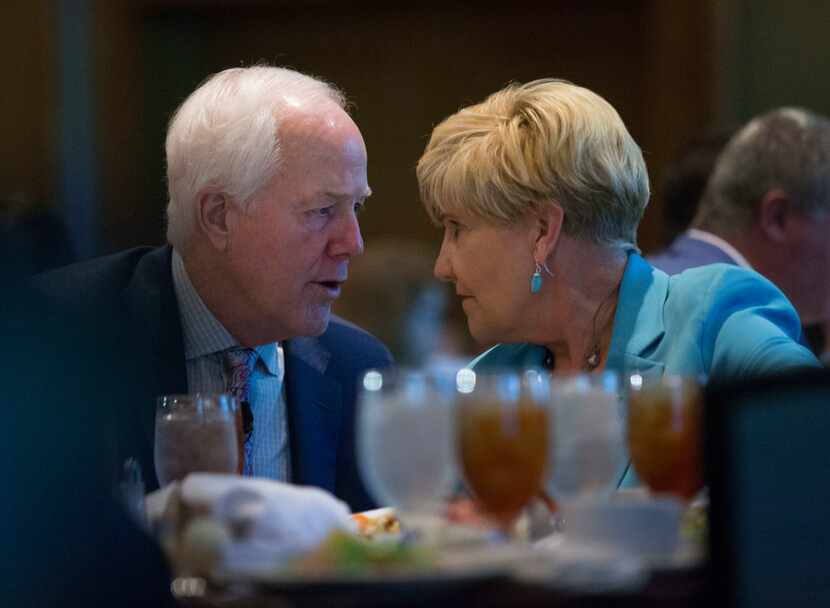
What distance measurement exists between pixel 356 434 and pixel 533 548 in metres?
1.45

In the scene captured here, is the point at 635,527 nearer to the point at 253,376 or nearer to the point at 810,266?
the point at 253,376

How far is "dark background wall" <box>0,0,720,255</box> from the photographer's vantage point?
690cm

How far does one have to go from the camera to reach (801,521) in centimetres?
143

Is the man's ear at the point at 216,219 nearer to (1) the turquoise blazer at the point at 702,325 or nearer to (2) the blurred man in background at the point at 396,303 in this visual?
(1) the turquoise blazer at the point at 702,325

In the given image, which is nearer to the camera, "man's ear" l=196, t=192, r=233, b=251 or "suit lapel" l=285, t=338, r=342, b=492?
"suit lapel" l=285, t=338, r=342, b=492

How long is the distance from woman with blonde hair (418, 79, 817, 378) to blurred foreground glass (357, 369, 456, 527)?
121 cm

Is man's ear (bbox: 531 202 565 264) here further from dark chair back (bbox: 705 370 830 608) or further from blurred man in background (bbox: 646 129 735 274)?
blurred man in background (bbox: 646 129 735 274)

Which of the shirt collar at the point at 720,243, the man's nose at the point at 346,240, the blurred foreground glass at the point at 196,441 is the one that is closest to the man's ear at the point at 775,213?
the shirt collar at the point at 720,243

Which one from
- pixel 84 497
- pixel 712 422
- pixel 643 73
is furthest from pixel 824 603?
pixel 643 73

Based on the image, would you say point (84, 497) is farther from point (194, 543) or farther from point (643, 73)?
point (643, 73)

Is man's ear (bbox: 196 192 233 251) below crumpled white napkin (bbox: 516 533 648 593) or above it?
above

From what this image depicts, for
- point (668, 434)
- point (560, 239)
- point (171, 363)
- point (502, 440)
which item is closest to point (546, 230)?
point (560, 239)

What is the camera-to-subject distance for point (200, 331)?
292 centimetres

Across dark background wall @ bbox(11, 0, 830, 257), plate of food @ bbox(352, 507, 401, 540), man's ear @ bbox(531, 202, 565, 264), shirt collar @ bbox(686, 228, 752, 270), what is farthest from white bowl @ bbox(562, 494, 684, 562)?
dark background wall @ bbox(11, 0, 830, 257)
